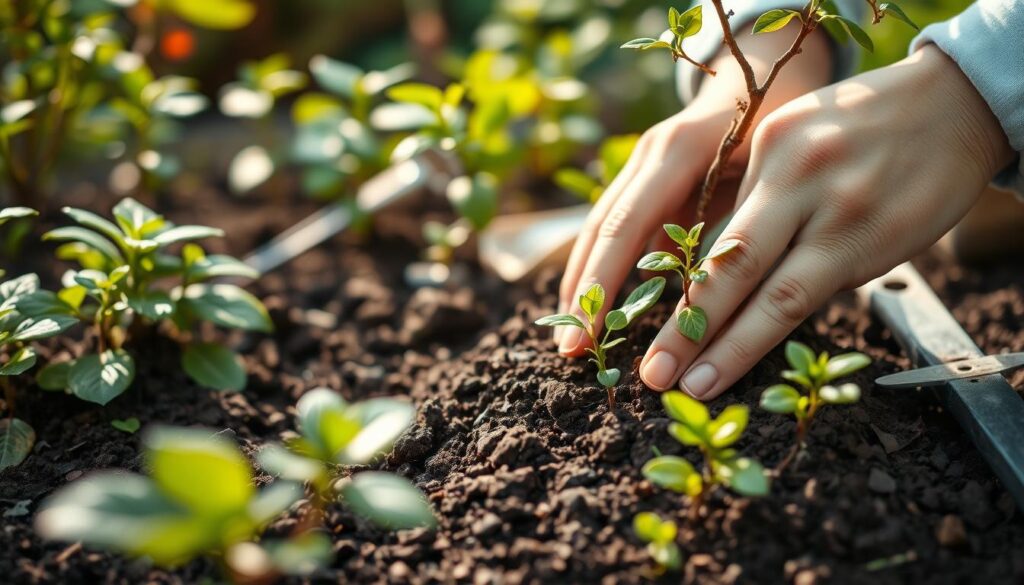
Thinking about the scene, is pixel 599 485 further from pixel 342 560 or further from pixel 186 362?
pixel 186 362

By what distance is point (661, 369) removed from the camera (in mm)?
1226

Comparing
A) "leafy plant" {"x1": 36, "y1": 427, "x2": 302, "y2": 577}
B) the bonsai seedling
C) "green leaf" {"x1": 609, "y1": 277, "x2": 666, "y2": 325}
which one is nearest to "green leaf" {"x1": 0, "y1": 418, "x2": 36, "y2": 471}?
"leafy plant" {"x1": 36, "y1": 427, "x2": 302, "y2": 577}

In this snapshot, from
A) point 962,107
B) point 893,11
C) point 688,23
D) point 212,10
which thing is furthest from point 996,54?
point 212,10

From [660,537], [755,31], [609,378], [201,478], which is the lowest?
[660,537]

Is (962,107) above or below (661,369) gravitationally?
above

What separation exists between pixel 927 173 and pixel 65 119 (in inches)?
67.9

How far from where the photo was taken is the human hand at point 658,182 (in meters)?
1.40

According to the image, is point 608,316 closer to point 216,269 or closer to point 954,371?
point 954,371

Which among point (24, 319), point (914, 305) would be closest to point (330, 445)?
point (24, 319)

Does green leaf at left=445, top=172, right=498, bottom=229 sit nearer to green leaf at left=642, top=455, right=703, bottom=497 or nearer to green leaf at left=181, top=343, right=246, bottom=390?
green leaf at left=181, top=343, right=246, bottom=390

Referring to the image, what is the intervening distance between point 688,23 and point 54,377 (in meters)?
1.09

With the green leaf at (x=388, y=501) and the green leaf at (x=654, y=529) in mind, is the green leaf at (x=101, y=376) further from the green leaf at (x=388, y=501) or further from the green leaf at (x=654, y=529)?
the green leaf at (x=654, y=529)

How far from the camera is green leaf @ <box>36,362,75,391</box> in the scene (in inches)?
55.3

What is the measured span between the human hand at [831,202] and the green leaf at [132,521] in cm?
65
